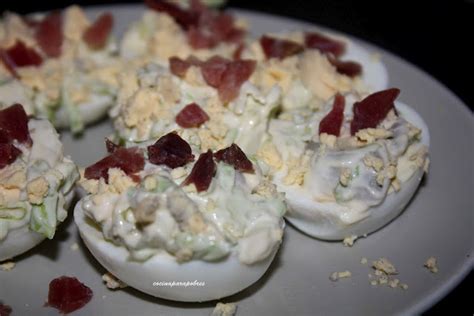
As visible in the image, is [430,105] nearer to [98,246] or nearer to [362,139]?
[362,139]

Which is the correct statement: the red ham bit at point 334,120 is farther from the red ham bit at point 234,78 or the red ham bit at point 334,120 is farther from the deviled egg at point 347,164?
the red ham bit at point 234,78

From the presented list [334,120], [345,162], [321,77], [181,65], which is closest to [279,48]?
[321,77]

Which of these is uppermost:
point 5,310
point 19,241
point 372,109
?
point 372,109

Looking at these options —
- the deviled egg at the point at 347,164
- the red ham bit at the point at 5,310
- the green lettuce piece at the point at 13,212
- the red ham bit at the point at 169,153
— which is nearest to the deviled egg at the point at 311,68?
the deviled egg at the point at 347,164

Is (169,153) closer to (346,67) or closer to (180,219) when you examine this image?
(180,219)

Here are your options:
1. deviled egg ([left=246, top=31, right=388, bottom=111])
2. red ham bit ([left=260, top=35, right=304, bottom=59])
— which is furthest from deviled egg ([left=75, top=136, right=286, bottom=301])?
red ham bit ([left=260, top=35, right=304, bottom=59])

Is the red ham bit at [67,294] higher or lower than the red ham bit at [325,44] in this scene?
lower
